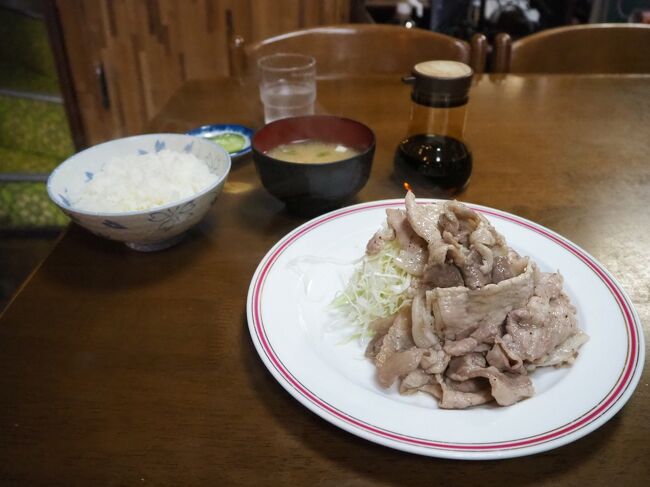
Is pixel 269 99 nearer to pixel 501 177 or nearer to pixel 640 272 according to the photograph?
pixel 501 177

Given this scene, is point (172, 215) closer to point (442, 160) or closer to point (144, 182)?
point (144, 182)

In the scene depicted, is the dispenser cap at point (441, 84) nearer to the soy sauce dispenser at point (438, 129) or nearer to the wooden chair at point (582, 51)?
the soy sauce dispenser at point (438, 129)

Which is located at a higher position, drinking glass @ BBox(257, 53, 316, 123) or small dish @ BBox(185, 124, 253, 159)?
drinking glass @ BBox(257, 53, 316, 123)

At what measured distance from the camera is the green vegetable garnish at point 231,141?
5.89 ft

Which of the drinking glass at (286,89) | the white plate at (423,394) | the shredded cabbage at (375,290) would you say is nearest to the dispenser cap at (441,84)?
the white plate at (423,394)

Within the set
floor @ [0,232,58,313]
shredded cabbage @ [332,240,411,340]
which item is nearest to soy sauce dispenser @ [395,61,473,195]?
shredded cabbage @ [332,240,411,340]

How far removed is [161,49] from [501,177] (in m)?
2.89

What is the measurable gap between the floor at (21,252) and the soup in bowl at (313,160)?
2376 millimetres

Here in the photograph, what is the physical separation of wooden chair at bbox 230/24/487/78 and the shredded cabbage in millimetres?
1499

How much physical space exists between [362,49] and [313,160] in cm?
127

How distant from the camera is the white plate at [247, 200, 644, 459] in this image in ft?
2.72

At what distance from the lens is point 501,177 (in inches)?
66.4

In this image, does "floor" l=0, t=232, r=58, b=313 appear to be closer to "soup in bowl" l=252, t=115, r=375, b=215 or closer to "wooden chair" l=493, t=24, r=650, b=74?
"soup in bowl" l=252, t=115, r=375, b=215

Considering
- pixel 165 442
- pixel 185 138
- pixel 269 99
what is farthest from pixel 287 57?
pixel 165 442
